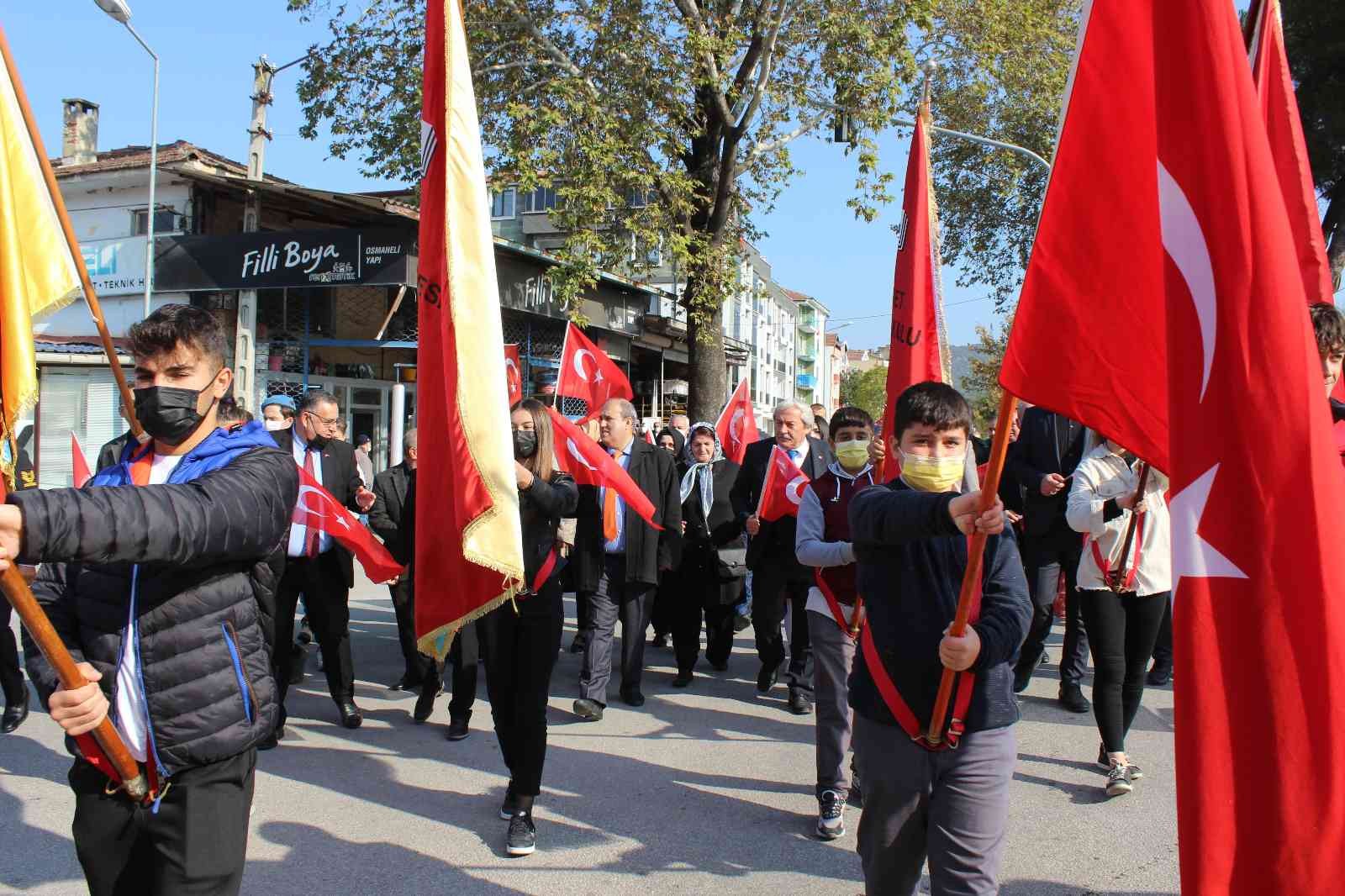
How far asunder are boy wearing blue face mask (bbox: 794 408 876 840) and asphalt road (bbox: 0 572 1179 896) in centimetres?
24

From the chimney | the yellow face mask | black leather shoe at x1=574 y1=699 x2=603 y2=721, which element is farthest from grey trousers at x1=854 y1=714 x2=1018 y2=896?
the chimney

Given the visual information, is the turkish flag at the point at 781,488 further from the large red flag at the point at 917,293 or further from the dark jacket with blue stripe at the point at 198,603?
the dark jacket with blue stripe at the point at 198,603

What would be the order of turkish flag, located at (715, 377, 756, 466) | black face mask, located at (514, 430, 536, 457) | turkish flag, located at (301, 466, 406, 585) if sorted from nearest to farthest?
black face mask, located at (514, 430, 536, 457) → turkish flag, located at (301, 466, 406, 585) → turkish flag, located at (715, 377, 756, 466)

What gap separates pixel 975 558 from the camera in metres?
2.58

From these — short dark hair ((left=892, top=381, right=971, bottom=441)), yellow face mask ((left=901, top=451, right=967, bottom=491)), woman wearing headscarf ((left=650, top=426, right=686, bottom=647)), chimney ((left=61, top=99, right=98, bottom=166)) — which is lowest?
woman wearing headscarf ((left=650, top=426, right=686, bottom=647))

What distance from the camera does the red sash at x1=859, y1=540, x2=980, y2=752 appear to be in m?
2.83

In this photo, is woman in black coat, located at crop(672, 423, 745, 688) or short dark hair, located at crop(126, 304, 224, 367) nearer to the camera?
short dark hair, located at crop(126, 304, 224, 367)

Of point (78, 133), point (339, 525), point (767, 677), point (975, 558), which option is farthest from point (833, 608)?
point (78, 133)

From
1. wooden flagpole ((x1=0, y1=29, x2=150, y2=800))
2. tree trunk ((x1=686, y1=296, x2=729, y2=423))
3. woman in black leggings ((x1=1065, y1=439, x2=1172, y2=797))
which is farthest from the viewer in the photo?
tree trunk ((x1=686, y1=296, x2=729, y2=423))

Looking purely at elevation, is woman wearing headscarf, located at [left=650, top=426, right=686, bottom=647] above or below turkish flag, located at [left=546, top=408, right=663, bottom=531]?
below

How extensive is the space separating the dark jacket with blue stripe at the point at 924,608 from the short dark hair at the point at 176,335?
1.85 meters

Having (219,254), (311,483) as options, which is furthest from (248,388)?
(311,483)

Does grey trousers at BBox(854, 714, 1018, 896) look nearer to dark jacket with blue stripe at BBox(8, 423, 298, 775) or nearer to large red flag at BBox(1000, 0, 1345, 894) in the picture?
large red flag at BBox(1000, 0, 1345, 894)

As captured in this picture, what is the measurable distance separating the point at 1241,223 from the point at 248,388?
779 inches
